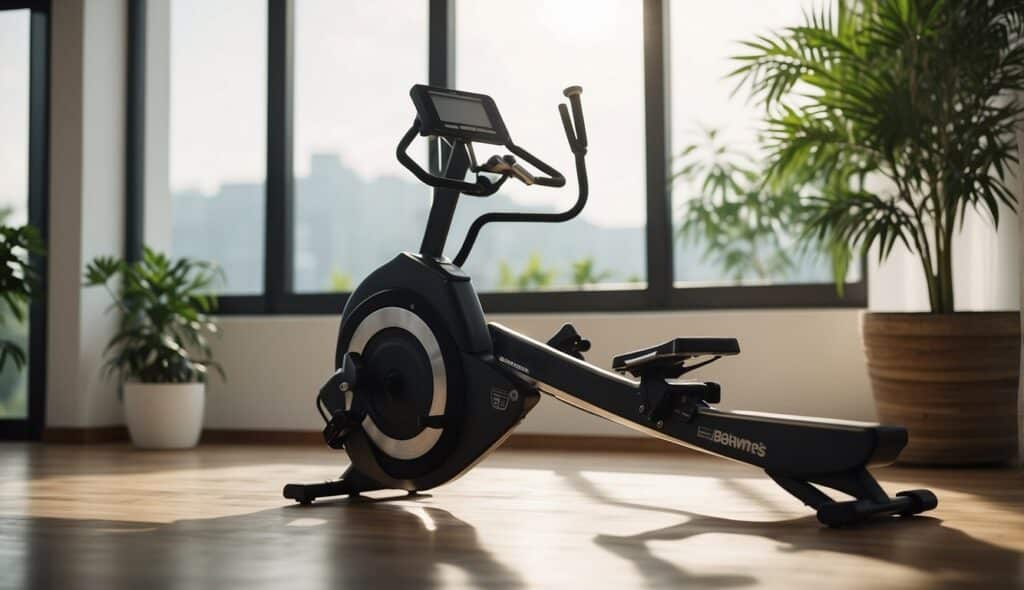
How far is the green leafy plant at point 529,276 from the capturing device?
204 inches

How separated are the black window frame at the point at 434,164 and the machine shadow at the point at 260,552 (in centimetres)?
226

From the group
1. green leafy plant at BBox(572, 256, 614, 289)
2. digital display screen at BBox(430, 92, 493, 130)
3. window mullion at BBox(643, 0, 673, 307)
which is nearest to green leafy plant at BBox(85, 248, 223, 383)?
green leafy plant at BBox(572, 256, 614, 289)

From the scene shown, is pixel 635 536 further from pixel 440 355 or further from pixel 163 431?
pixel 163 431

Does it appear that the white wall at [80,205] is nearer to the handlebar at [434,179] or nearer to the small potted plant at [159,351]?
the small potted plant at [159,351]

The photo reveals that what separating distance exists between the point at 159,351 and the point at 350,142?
50.8 inches

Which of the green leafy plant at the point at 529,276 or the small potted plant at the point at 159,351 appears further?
the green leafy plant at the point at 529,276

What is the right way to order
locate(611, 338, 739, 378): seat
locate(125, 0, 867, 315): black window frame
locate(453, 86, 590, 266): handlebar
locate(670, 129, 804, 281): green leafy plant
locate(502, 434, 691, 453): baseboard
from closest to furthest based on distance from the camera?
locate(611, 338, 739, 378): seat → locate(453, 86, 590, 266): handlebar → locate(502, 434, 691, 453): baseboard → locate(125, 0, 867, 315): black window frame → locate(670, 129, 804, 281): green leafy plant

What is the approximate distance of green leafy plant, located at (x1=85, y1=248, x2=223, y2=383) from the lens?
15.7ft

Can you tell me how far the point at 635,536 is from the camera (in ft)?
7.41

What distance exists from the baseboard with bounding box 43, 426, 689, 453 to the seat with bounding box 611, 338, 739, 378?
6.37 ft

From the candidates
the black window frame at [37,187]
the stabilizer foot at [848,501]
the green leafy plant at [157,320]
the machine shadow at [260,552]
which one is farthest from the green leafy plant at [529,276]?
the stabilizer foot at [848,501]

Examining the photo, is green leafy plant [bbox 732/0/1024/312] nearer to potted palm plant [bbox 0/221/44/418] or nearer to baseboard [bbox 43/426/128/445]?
potted palm plant [bbox 0/221/44/418]

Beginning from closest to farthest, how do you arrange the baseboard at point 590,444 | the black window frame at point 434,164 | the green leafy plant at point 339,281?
the baseboard at point 590,444 → the black window frame at point 434,164 → the green leafy plant at point 339,281

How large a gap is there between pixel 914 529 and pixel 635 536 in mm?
552
